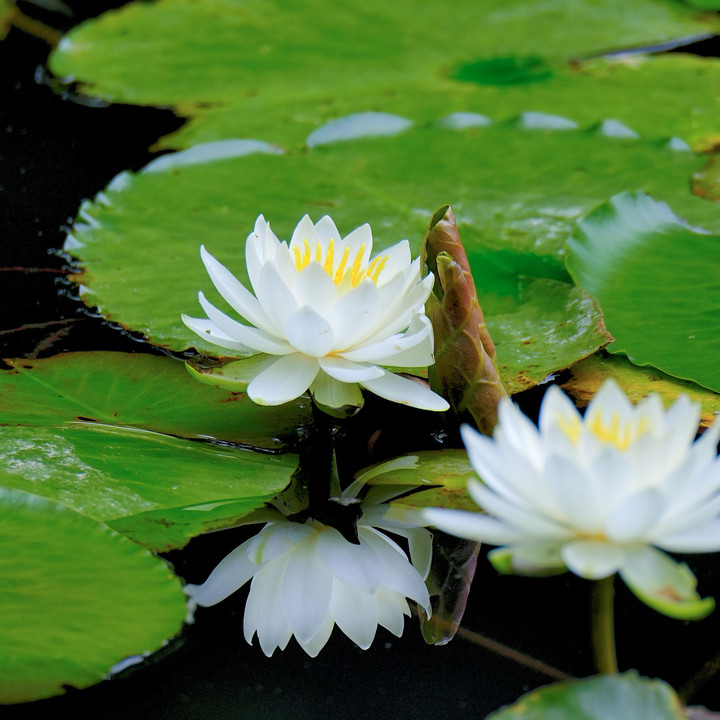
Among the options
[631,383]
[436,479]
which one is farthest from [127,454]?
[631,383]

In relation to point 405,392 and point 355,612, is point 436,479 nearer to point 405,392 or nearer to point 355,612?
point 405,392

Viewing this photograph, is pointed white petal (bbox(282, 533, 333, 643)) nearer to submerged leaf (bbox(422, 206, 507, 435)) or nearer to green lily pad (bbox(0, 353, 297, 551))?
green lily pad (bbox(0, 353, 297, 551))

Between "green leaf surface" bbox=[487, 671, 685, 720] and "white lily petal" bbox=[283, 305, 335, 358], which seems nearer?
"green leaf surface" bbox=[487, 671, 685, 720]

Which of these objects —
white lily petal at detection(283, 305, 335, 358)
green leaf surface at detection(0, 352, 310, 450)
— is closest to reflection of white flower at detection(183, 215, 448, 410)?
white lily petal at detection(283, 305, 335, 358)

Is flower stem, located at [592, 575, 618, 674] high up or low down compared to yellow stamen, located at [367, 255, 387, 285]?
down

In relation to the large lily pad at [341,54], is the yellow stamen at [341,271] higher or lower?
higher

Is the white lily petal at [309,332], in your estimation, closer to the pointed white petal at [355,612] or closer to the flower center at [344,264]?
the flower center at [344,264]

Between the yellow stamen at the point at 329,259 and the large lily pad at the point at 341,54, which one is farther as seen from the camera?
the large lily pad at the point at 341,54

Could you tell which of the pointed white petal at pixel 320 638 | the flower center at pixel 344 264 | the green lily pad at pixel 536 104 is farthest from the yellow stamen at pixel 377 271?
the green lily pad at pixel 536 104
